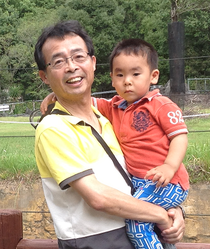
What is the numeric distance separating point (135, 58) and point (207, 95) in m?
3.85

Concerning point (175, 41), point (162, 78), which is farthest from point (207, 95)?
point (162, 78)

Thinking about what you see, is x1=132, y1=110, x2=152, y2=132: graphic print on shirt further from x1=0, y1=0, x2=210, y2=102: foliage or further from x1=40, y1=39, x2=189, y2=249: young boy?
x1=0, y1=0, x2=210, y2=102: foliage

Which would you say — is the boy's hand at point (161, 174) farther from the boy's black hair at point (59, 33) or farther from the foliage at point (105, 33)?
the foliage at point (105, 33)

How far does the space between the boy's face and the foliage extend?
4.63 m

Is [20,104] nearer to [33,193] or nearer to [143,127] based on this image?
[33,193]

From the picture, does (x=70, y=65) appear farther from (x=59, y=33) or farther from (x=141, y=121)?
(x=141, y=121)

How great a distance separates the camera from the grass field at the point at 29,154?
11.6ft

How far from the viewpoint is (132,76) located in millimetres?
1333

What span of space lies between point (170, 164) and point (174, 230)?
202 mm

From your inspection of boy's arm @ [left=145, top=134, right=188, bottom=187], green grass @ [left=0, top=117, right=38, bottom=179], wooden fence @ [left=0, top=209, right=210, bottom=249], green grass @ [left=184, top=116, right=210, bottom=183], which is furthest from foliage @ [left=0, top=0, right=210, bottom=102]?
boy's arm @ [left=145, top=134, right=188, bottom=187]

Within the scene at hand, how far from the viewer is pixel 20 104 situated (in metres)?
Answer: 5.16

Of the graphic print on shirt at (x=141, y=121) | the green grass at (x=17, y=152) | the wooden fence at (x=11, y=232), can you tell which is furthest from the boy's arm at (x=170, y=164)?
the green grass at (x=17, y=152)

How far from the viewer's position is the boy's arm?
3.68 ft

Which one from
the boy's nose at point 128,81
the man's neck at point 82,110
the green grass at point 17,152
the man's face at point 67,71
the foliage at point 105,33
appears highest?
the man's face at point 67,71
